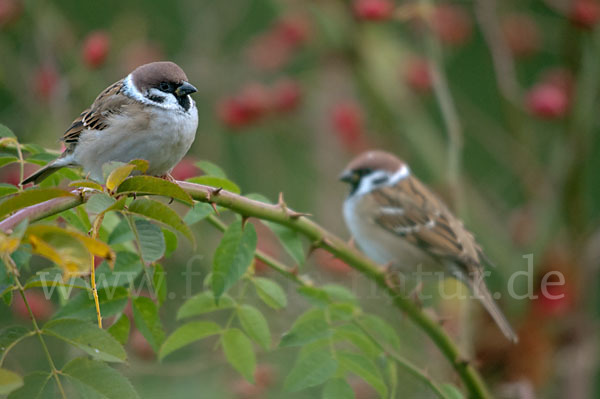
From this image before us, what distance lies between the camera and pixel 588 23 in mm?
3025

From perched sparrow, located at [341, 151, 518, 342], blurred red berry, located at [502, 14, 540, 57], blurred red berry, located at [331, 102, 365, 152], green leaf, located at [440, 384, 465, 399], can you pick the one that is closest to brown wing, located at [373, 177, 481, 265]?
perched sparrow, located at [341, 151, 518, 342]

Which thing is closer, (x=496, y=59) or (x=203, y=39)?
(x=496, y=59)

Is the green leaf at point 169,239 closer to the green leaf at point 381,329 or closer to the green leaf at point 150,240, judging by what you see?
the green leaf at point 150,240

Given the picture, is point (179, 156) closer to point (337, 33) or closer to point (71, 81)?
point (71, 81)

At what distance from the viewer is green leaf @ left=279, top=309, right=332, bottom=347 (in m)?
1.51

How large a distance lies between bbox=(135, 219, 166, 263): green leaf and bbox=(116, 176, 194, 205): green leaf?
6 cm

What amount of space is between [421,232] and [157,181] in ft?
7.21

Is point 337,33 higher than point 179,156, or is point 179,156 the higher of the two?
point 337,33

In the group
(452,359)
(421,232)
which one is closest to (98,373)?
(452,359)

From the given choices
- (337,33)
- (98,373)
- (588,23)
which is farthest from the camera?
(337,33)

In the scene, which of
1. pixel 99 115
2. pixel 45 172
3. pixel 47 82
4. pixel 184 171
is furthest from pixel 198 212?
pixel 47 82

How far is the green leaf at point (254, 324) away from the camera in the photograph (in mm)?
1558

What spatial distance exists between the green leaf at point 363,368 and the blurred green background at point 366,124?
1.10 m

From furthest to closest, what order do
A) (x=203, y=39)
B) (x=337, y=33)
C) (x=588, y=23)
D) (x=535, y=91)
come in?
(x=203, y=39), (x=337, y=33), (x=535, y=91), (x=588, y=23)
